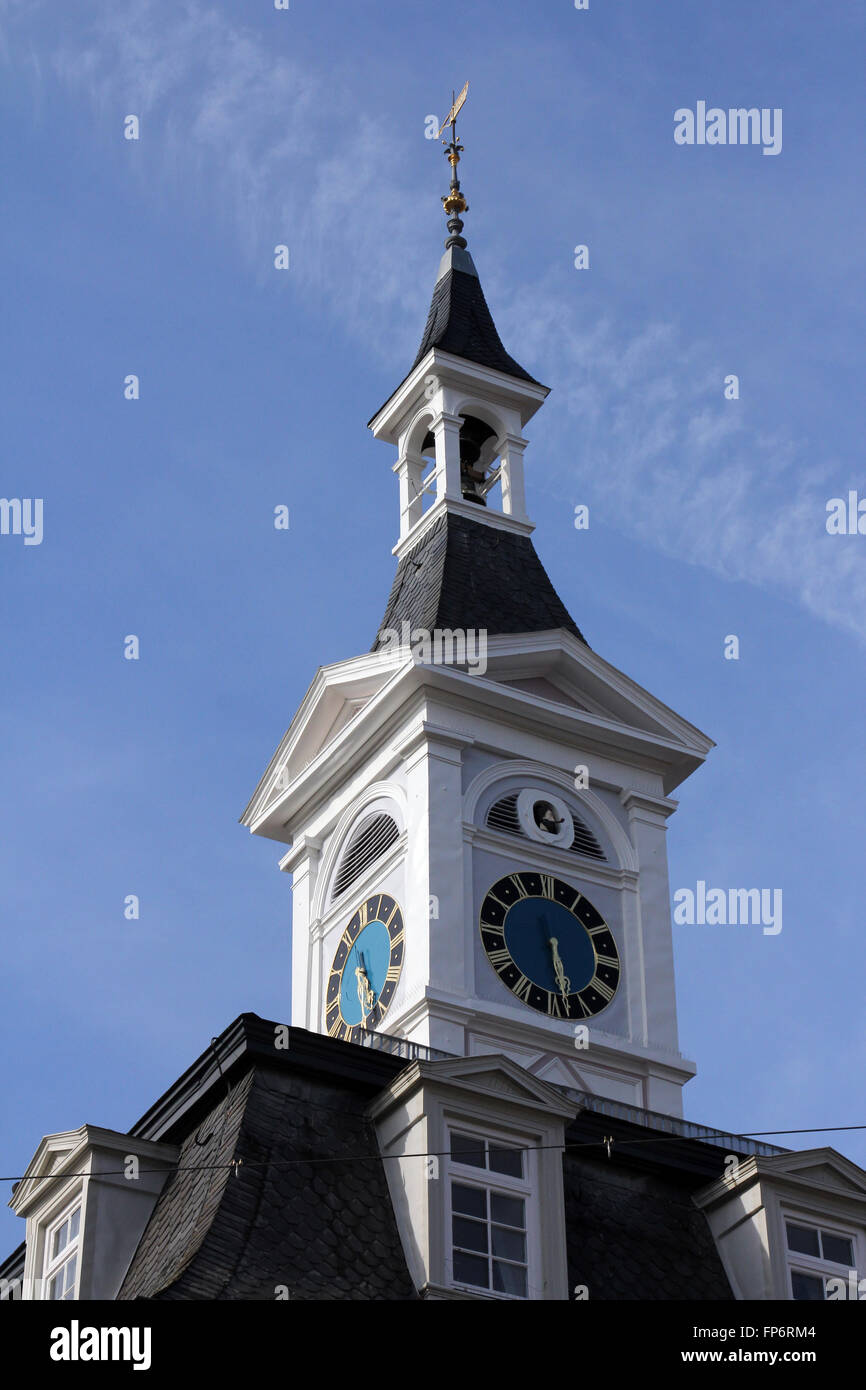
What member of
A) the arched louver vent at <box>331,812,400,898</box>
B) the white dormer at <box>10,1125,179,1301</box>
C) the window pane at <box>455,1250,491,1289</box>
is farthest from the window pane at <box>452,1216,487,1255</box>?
the arched louver vent at <box>331,812,400,898</box>

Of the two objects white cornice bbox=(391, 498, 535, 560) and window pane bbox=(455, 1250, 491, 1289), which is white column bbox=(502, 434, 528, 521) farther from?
window pane bbox=(455, 1250, 491, 1289)

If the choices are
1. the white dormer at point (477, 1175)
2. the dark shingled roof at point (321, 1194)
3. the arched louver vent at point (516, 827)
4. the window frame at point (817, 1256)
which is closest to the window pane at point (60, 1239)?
the dark shingled roof at point (321, 1194)

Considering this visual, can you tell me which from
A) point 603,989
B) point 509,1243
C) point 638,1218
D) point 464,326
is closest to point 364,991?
point 603,989

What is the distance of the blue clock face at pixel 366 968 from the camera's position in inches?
1593

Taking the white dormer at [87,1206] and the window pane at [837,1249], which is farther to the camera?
the window pane at [837,1249]

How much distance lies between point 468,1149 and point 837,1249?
4.81 m

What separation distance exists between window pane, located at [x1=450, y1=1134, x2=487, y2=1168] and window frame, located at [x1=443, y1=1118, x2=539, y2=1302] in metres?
0.02

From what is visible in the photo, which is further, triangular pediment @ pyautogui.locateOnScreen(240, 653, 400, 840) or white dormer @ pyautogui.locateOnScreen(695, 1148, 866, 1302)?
triangular pediment @ pyautogui.locateOnScreen(240, 653, 400, 840)

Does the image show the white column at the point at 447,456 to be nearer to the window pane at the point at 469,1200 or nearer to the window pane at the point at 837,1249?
the window pane at the point at 837,1249

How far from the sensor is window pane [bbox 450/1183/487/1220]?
28.5 meters

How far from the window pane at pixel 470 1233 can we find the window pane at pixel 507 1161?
73 centimetres

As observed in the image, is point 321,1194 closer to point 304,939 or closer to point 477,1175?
point 477,1175

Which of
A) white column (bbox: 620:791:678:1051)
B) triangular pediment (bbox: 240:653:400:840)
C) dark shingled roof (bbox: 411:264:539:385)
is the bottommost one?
white column (bbox: 620:791:678:1051)

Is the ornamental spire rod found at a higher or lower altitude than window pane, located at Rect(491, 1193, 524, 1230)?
higher
